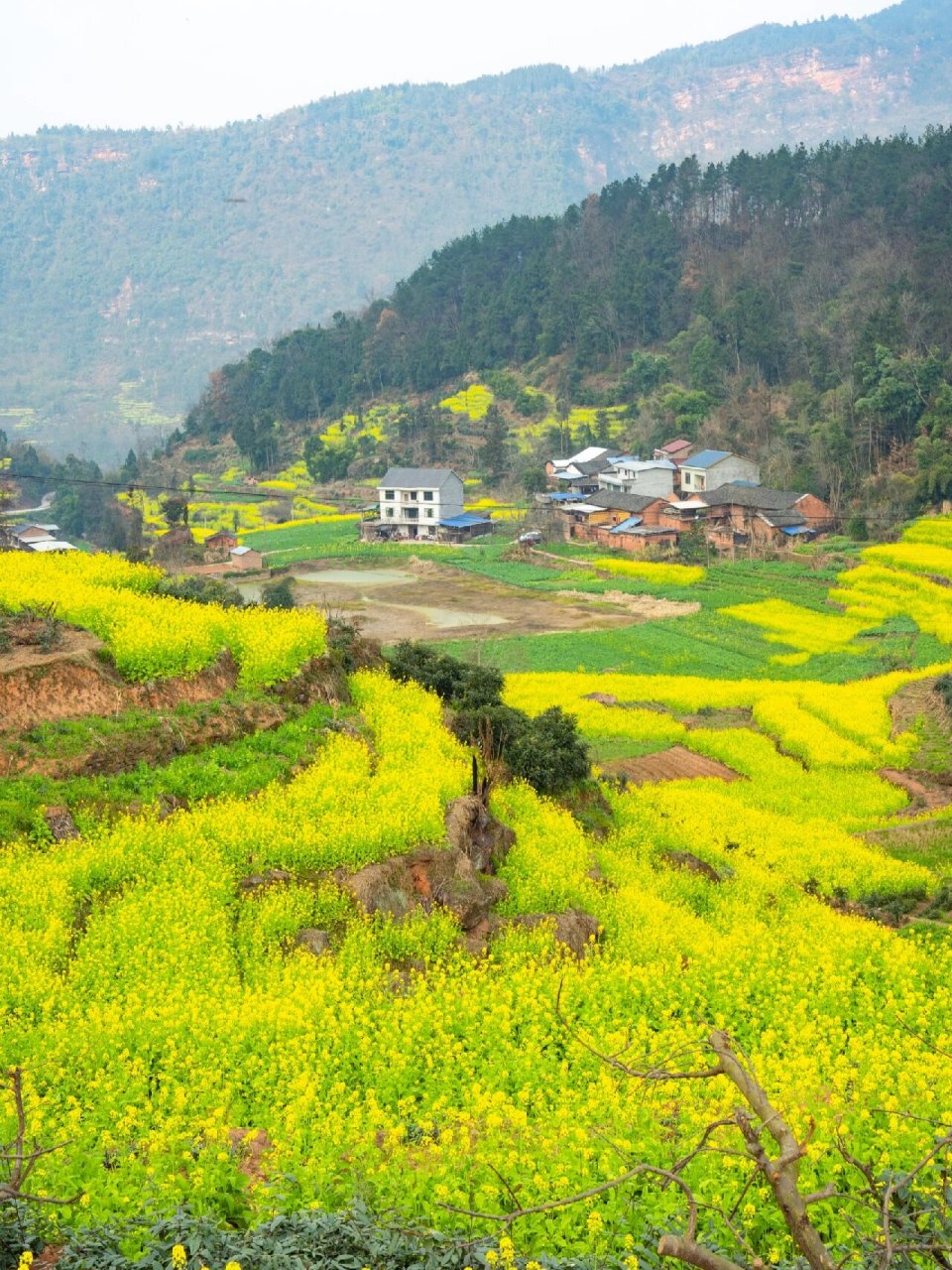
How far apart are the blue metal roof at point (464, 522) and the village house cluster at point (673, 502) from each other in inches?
154

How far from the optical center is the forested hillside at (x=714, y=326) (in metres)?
63.4

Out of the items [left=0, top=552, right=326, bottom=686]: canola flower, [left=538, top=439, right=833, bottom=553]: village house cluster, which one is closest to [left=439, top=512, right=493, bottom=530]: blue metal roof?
[left=538, top=439, right=833, bottom=553]: village house cluster

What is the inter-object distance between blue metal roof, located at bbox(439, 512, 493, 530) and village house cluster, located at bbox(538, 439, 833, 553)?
3.91 m

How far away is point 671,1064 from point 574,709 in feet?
75.3

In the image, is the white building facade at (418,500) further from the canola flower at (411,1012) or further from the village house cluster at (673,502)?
the canola flower at (411,1012)

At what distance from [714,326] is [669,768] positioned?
58.9 meters

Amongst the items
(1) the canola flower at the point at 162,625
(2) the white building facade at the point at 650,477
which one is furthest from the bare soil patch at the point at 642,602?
(1) the canola flower at the point at 162,625

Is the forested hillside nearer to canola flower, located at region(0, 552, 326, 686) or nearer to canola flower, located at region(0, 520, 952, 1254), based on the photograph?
canola flower, located at region(0, 552, 326, 686)

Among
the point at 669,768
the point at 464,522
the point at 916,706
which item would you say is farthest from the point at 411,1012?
the point at 464,522

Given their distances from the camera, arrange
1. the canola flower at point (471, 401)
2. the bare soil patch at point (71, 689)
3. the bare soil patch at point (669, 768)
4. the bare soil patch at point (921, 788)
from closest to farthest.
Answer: the bare soil patch at point (71, 689), the bare soil patch at point (921, 788), the bare soil patch at point (669, 768), the canola flower at point (471, 401)

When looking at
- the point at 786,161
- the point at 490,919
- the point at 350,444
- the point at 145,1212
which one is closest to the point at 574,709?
the point at 490,919

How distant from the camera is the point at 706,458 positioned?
222 ft

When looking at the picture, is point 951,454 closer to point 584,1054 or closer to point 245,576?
point 245,576

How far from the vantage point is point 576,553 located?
206 feet
